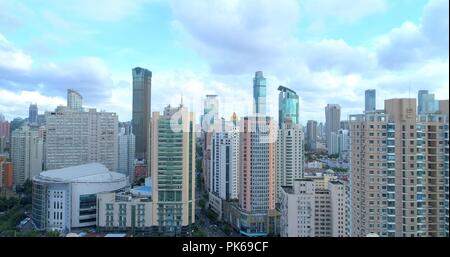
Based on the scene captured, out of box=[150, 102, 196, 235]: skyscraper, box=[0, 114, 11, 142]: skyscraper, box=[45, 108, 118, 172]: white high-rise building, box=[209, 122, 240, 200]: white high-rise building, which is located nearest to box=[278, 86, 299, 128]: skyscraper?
box=[150, 102, 196, 235]: skyscraper

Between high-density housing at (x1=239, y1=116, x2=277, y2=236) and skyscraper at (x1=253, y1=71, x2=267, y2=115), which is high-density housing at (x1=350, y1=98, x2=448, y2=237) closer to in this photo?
skyscraper at (x1=253, y1=71, x2=267, y2=115)

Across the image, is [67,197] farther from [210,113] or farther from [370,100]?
[370,100]

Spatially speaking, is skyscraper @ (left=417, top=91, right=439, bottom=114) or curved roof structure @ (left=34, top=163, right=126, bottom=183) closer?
skyscraper @ (left=417, top=91, right=439, bottom=114)

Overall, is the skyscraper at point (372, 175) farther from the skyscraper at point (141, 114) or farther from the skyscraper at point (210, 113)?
the skyscraper at point (141, 114)

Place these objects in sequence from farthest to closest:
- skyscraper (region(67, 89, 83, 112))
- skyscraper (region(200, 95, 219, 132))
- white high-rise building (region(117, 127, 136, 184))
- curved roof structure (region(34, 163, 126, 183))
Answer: white high-rise building (region(117, 127, 136, 184))
skyscraper (region(67, 89, 83, 112))
curved roof structure (region(34, 163, 126, 183))
skyscraper (region(200, 95, 219, 132))

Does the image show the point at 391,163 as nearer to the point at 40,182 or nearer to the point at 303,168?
the point at 303,168

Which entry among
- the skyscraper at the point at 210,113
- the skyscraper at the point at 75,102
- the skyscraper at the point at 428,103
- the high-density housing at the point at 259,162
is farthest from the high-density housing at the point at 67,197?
the skyscraper at the point at 428,103

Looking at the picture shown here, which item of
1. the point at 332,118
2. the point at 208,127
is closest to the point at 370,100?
the point at 332,118
